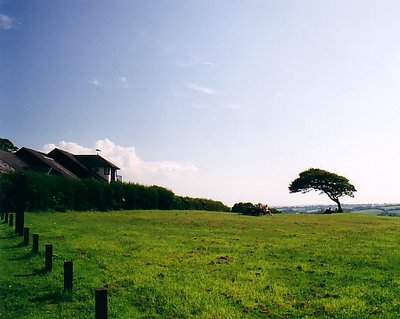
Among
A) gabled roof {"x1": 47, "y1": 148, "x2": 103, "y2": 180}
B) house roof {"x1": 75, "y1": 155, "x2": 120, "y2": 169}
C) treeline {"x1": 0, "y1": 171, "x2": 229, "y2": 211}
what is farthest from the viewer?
house roof {"x1": 75, "y1": 155, "x2": 120, "y2": 169}

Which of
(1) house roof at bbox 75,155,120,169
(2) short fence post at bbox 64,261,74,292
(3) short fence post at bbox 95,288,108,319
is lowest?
(2) short fence post at bbox 64,261,74,292

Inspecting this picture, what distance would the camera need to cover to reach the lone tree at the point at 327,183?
92375mm

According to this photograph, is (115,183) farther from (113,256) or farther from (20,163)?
(113,256)

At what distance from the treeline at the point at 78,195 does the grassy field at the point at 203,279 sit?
813cm

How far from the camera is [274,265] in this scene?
15.5 meters

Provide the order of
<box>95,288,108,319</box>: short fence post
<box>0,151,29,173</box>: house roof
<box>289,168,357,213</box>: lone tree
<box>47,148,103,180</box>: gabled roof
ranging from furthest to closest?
1. <box>289,168,357,213</box>: lone tree
2. <box>47,148,103,180</box>: gabled roof
3. <box>0,151,29,173</box>: house roof
4. <box>95,288,108,319</box>: short fence post

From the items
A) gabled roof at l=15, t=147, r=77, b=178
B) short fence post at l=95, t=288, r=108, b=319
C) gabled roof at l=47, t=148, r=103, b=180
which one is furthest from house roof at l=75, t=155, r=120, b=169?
short fence post at l=95, t=288, r=108, b=319

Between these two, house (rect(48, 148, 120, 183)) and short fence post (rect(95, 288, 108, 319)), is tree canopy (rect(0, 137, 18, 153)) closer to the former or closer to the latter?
house (rect(48, 148, 120, 183))

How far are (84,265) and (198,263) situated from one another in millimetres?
4469

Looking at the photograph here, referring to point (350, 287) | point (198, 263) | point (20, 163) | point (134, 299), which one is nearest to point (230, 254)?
point (198, 263)

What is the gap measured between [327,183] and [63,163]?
6071 cm

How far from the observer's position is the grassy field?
33.4ft

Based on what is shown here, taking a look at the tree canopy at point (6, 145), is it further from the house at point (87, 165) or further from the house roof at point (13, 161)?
→ the house roof at point (13, 161)

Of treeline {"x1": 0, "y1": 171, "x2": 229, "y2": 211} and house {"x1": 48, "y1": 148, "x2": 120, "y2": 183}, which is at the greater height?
house {"x1": 48, "y1": 148, "x2": 120, "y2": 183}
